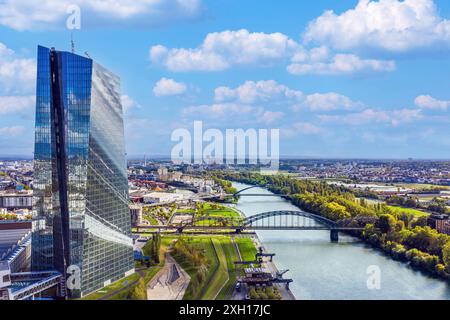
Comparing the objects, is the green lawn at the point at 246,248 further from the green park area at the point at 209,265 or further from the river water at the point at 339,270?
the river water at the point at 339,270

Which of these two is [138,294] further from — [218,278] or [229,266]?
[229,266]

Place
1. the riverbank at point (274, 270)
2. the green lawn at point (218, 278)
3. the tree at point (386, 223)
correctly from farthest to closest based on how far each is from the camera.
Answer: the tree at point (386, 223), the riverbank at point (274, 270), the green lawn at point (218, 278)

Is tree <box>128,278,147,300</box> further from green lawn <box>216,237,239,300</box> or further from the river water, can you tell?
the river water

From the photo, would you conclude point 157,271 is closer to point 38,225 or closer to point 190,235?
point 38,225

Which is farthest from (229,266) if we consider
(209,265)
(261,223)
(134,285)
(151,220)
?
(261,223)

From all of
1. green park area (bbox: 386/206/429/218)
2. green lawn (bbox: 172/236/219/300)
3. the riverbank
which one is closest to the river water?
the riverbank

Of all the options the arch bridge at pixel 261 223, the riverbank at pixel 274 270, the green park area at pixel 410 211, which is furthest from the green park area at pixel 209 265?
the green park area at pixel 410 211
